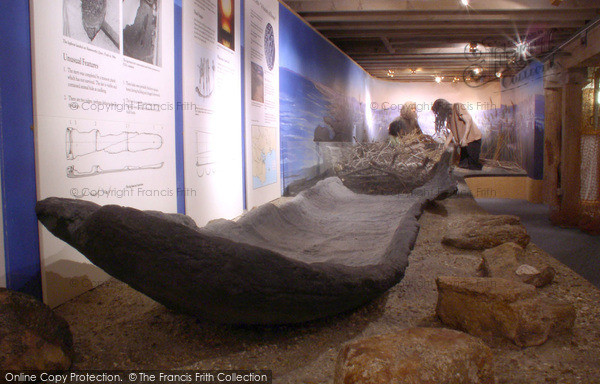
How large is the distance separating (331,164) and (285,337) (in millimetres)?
5051

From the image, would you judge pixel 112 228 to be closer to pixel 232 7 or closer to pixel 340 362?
pixel 340 362

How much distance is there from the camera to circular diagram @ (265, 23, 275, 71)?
5.46m

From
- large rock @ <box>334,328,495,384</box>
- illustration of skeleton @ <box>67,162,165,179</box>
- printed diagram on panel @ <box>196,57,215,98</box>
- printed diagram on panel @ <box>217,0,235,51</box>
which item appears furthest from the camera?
printed diagram on panel @ <box>217,0,235,51</box>

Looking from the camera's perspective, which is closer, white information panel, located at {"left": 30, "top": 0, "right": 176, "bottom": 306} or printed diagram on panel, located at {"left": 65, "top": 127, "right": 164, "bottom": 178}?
white information panel, located at {"left": 30, "top": 0, "right": 176, "bottom": 306}

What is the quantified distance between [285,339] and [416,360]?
62 cm

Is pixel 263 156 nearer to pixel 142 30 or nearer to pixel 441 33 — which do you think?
pixel 142 30

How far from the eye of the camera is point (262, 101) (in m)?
5.23

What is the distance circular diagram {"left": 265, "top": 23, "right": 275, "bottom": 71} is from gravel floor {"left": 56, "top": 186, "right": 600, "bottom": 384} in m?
3.89

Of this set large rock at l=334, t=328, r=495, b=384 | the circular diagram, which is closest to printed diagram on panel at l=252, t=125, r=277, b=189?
the circular diagram

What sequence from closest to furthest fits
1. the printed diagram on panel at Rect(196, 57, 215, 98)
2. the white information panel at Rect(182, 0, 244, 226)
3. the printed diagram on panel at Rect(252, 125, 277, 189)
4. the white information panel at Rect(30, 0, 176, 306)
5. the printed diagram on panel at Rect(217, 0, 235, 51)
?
the white information panel at Rect(30, 0, 176, 306)
the white information panel at Rect(182, 0, 244, 226)
the printed diagram on panel at Rect(196, 57, 215, 98)
the printed diagram on panel at Rect(217, 0, 235, 51)
the printed diagram on panel at Rect(252, 125, 277, 189)

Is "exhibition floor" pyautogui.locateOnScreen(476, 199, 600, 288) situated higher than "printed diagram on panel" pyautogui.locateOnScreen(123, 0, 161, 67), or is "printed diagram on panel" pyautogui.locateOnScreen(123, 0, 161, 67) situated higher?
"printed diagram on panel" pyautogui.locateOnScreen(123, 0, 161, 67)

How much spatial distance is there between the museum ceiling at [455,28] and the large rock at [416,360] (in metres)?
4.62

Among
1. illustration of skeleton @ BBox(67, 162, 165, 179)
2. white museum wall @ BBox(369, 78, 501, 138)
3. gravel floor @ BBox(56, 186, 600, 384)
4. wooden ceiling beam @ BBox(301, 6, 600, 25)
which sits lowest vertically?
gravel floor @ BBox(56, 186, 600, 384)

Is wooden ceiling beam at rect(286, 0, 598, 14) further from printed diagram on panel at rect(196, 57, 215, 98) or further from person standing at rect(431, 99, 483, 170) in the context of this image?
printed diagram on panel at rect(196, 57, 215, 98)
